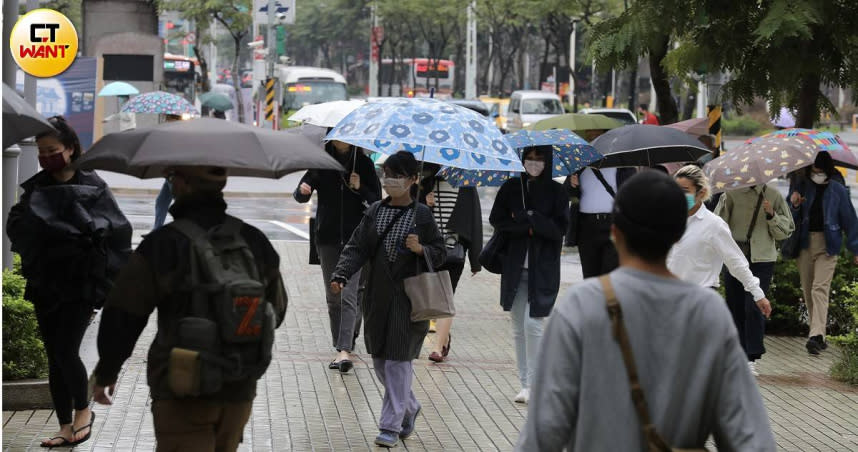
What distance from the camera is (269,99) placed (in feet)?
123

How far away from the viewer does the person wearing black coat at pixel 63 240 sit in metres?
6.45

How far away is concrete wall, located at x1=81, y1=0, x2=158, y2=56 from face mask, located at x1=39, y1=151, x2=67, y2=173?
98.1ft

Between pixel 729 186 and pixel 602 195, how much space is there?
119 centimetres

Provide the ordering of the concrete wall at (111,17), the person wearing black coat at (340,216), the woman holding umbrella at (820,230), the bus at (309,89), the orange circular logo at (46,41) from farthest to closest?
the bus at (309,89), the concrete wall at (111,17), the orange circular logo at (46,41), the woman holding umbrella at (820,230), the person wearing black coat at (340,216)

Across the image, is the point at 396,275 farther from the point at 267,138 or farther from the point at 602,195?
the point at 602,195

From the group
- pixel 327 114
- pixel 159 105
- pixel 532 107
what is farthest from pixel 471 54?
pixel 327 114

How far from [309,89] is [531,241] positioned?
139ft

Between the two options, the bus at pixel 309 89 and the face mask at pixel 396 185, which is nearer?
the face mask at pixel 396 185

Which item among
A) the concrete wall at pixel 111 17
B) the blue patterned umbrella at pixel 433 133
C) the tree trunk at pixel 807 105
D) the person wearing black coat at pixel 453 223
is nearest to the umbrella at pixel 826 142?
the tree trunk at pixel 807 105

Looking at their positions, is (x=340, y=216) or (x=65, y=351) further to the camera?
(x=340, y=216)

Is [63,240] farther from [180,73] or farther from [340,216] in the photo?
[180,73]

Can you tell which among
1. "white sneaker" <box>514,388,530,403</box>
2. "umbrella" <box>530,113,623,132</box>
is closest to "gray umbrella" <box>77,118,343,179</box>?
"white sneaker" <box>514,388,530,403</box>

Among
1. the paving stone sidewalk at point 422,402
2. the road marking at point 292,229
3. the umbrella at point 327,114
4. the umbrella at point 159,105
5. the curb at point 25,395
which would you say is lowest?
the road marking at point 292,229

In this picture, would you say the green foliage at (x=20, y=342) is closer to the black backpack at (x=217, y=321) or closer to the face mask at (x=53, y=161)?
the face mask at (x=53, y=161)
